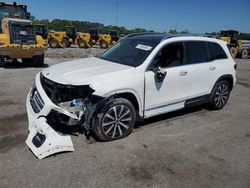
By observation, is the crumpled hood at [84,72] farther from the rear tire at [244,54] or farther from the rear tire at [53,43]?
the rear tire at [244,54]

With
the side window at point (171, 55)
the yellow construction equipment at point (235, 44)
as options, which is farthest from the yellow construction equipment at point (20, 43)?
the yellow construction equipment at point (235, 44)

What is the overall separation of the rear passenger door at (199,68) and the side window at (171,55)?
0.19m

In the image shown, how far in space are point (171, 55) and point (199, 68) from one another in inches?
31.7

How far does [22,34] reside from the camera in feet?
35.1

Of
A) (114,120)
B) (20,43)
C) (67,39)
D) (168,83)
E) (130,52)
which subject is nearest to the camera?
(114,120)

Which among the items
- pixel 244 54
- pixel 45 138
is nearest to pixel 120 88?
pixel 45 138

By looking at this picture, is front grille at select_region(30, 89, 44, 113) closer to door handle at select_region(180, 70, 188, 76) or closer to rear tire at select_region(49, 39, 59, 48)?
door handle at select_region(180, 70, 188, 76)

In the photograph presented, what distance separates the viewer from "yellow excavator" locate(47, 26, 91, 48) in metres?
21.5

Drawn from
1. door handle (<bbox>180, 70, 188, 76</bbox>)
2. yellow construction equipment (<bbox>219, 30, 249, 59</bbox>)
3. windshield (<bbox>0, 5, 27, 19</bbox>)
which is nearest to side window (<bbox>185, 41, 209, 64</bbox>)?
door handle (<bbox>180, 70, 188, 76</bbox>)

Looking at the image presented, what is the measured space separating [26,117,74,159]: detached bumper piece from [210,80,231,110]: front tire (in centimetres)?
360

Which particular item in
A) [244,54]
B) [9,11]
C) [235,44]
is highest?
[9,11]

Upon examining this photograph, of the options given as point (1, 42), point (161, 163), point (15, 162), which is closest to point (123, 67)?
point (161, 163)

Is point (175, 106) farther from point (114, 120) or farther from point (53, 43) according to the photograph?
point (53, 43)

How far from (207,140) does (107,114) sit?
1885 mm
